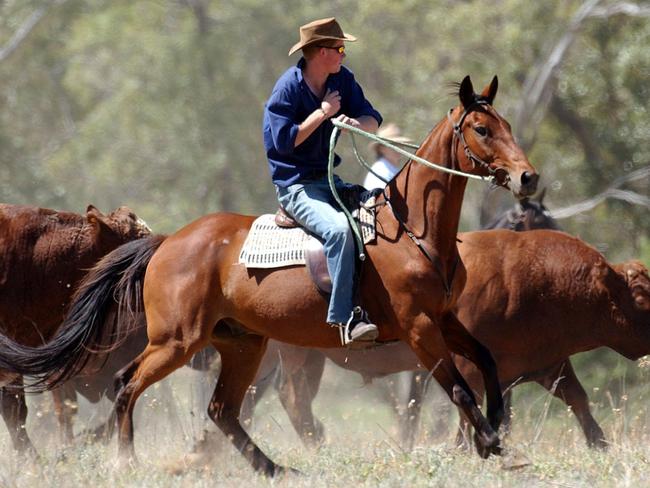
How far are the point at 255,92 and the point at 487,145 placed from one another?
20.2 m

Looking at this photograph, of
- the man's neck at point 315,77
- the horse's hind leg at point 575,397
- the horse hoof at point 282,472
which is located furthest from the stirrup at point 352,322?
the horse's hind leg at point 575,397

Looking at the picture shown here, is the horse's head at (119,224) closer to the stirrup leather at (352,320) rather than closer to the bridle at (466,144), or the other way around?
the stirrup leather at (352,320)

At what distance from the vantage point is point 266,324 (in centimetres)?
786

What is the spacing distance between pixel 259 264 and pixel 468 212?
55.4ft

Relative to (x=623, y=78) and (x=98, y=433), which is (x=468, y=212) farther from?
(x=98, y=433)

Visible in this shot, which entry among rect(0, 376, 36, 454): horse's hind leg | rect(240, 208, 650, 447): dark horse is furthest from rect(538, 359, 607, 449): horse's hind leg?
rect(0, 376, 36, 454): horse's hind leg

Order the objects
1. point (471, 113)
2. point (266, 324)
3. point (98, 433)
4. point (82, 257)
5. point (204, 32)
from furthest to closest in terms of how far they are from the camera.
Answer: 1. point (204, 32)
2. point (98, 433)
3. point (82, 257)
4. point (266, 324)
5. point (471, 113)

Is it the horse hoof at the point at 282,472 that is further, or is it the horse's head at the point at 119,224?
the horse's head at the point at 119,224

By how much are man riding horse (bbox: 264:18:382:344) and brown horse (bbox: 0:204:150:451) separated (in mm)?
2062

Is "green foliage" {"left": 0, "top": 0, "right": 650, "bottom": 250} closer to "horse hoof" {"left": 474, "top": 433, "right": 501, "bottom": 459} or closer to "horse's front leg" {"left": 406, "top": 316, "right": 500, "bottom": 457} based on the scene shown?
"horse's front leg" {"left": 406, "top": 316, "right": 500, "bottom": 457}

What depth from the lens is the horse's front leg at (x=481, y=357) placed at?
24.6ft

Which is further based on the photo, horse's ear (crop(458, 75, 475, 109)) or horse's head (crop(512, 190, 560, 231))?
horse's head (crop(512, 190, 560, 231))

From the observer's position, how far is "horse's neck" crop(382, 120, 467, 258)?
7473 millimetres

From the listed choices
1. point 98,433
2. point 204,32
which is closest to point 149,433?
point 98,433
